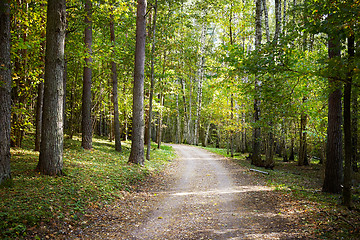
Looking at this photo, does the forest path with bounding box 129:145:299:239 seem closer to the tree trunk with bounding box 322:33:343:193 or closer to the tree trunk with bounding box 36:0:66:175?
the tree trunk with bounding box 322:33:343:193

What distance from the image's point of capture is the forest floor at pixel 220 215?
4758 mm

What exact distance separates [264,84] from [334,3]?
2639mm

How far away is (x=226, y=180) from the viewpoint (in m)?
9.99

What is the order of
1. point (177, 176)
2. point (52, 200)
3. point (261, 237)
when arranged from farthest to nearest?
1. point (177, 176)
2. point (52, 200)
3. point (261, 237)

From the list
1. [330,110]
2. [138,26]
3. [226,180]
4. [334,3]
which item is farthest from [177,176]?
[334,3]

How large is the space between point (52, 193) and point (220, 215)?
4.39 meters

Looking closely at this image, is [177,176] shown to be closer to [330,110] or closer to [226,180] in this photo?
[226,180]

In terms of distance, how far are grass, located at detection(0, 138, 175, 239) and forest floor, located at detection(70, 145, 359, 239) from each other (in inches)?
18.8

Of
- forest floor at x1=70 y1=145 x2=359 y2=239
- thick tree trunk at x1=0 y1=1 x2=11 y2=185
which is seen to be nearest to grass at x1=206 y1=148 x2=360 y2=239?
forest floor at x1=70 y1=145 x2=359 y2=239

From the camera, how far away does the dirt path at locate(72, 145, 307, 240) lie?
15.9 feet

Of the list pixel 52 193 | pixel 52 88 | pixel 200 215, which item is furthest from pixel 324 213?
pixel 52 88

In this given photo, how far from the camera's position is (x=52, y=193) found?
17.9 feet

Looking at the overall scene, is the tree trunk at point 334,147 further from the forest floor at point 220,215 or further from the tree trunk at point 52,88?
the tree trunk at point 52,88

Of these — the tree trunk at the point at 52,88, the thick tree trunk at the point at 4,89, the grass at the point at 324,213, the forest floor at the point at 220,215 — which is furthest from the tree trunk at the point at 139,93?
the grass at the point at 324,213
